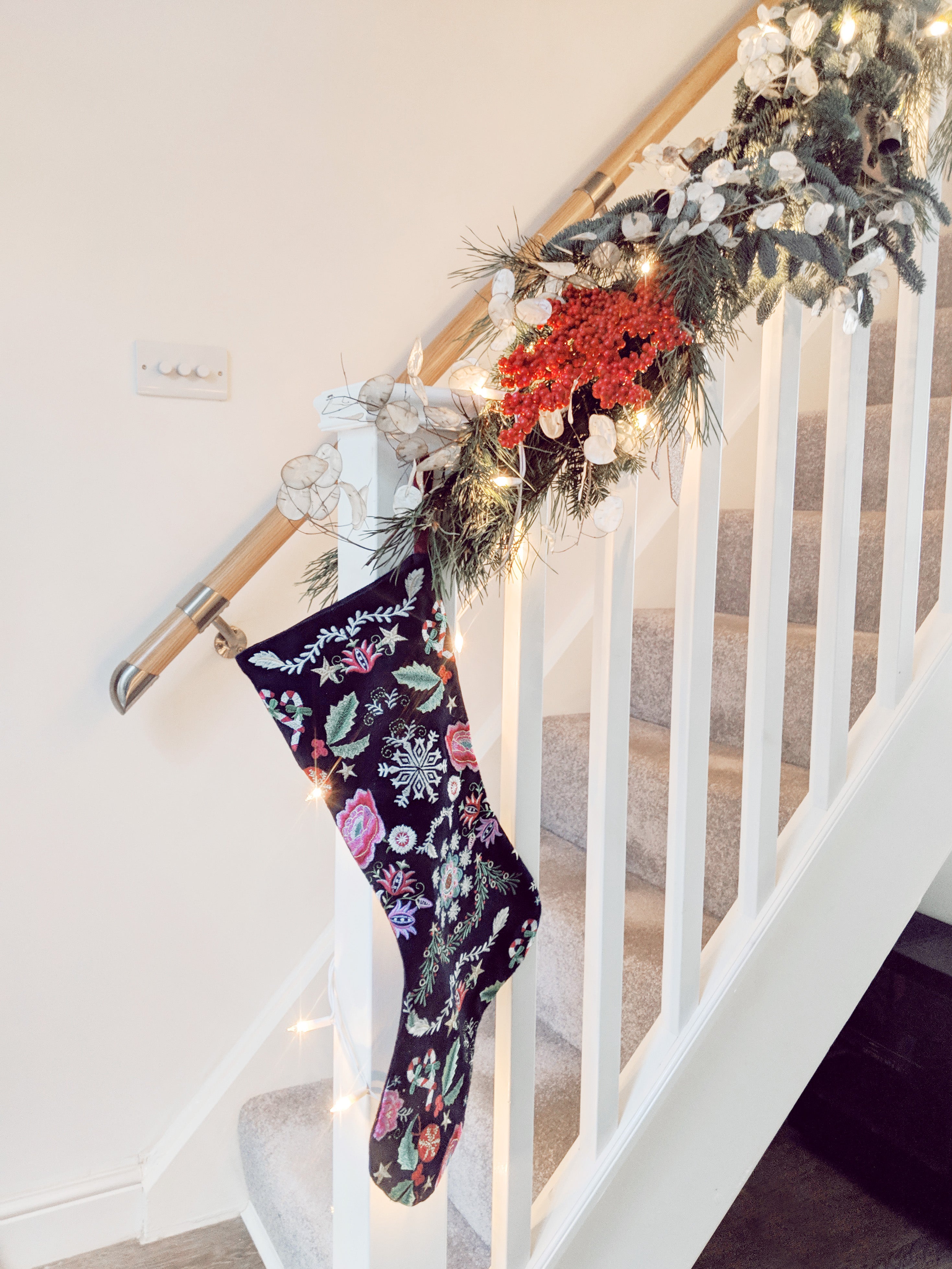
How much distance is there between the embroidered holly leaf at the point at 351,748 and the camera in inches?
30.8

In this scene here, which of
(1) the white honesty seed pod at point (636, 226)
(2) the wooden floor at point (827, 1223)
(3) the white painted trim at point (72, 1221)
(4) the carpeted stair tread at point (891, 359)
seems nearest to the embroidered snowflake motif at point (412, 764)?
(1) the white honesty seed pod at point (636, 226)

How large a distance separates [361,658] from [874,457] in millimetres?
1401

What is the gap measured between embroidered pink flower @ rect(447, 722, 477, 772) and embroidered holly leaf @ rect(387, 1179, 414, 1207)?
384 millimetres

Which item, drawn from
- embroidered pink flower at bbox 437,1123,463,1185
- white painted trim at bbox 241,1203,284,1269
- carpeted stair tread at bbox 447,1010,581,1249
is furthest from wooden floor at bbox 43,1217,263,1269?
embroidered pink flower at bbox 437,1123,463,1185

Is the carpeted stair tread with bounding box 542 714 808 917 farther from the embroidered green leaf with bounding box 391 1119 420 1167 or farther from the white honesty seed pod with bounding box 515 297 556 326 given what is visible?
the white honesty seed pod with bounding box 515 297 556 326

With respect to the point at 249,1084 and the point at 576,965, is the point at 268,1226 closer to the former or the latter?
the point at 249,1084

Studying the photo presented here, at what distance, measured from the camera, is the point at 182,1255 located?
4.75ft

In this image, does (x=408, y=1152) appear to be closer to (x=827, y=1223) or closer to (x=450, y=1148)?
(x=450, y=1148)

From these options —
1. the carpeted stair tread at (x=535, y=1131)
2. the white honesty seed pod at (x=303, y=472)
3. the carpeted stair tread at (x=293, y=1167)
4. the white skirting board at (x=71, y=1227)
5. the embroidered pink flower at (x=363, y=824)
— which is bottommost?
the white skirting board at (x=71, y=1227)

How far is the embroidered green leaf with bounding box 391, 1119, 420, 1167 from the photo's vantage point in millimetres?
828

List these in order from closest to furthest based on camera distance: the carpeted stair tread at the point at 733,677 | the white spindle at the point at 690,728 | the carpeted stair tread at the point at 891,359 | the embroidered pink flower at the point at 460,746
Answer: the embroidered pink flower at the point at 460,746, the white spindle at the point at 690,728, the carpeted stair tread at the point at 733,677, the carpeted stair tread at the point at 891,359

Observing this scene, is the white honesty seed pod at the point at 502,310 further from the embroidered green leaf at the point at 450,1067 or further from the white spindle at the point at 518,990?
the embroidered green leaf at the point at 450,1067

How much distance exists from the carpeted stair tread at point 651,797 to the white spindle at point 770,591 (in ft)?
0.56

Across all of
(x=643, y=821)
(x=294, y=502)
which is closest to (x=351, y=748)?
(x=294, y=502)
